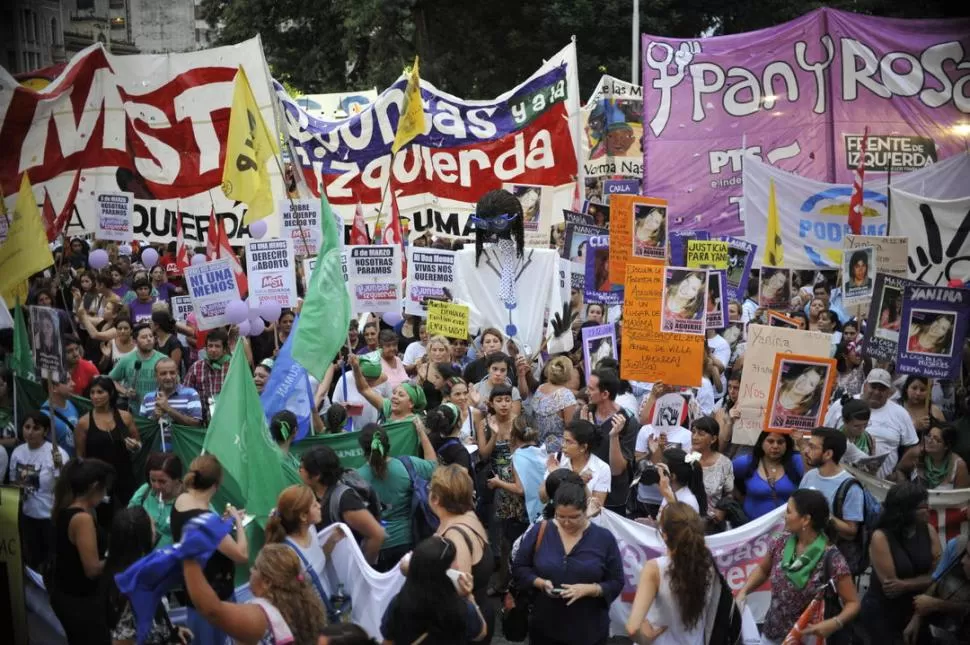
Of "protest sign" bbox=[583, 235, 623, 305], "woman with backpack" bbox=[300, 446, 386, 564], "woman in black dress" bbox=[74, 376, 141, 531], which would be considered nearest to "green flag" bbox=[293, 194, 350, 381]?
"woman with backpack" bbox=[300, 446, 386, 564]

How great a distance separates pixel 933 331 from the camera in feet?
29.5

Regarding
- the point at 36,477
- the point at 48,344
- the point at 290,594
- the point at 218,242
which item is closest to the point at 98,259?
→ the point at 218,242

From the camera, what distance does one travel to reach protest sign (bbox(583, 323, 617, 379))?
32.4ft

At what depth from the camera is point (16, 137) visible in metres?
13.5

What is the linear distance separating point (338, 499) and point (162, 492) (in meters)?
1.04

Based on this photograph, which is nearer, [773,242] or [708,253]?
[708,253]

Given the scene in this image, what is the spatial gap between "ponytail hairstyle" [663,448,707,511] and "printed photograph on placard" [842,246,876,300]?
4.88m

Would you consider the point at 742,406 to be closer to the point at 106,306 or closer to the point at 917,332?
the point at 917,332

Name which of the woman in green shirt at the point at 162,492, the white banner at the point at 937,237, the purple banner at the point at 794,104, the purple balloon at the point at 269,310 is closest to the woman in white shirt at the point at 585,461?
the woman in green shirt at the point at 162,492

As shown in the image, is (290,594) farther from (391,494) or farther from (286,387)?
(286,387)

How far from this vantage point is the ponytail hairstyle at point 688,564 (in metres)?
5.29

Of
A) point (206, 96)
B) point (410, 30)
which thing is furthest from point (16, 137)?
point (410, 30)

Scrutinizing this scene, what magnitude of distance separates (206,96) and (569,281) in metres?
5.80

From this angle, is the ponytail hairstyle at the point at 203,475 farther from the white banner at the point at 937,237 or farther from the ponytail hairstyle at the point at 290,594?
the white banner at the point at 937,237
